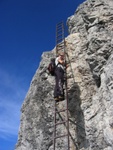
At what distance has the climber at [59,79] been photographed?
10742mm

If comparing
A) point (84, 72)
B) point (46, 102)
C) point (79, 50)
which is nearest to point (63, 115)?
point (46, 102)

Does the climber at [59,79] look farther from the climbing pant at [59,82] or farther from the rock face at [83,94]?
the rock face at [83,94]

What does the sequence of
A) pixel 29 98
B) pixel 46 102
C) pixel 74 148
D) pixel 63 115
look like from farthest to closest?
pixel 29 98
pixel 46 102
pixel 63 115
pixel 74 148

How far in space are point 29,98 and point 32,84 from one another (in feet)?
2.83

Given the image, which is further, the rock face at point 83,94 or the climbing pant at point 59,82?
the climbing pant at point 59,82

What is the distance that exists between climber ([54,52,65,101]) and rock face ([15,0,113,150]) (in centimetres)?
62

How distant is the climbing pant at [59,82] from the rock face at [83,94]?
2.14 ft

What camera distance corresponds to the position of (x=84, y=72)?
38.7ft

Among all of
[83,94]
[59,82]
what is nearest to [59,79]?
[59,82]

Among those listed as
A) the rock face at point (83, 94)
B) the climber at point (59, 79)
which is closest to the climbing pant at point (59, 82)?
the climber at point (59, 79)

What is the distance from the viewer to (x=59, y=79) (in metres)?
11.2

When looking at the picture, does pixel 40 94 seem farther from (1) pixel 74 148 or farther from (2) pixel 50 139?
(1) pixel 74 148

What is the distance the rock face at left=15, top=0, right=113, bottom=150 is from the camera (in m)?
9.37

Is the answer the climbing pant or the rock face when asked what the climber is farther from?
the rock face
